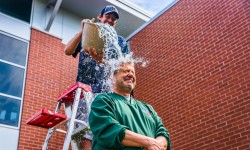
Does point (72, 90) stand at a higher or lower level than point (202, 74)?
lower

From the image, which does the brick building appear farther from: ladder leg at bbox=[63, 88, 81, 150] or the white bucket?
the white bucket

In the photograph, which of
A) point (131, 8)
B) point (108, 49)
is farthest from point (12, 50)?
point (108, 49)

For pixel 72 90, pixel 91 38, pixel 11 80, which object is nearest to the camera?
pixel 91 38

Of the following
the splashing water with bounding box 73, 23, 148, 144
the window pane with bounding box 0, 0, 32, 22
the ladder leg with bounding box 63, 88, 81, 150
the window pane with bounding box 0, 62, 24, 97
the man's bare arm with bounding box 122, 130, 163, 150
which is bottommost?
the man's bare arm with bounding box 122, 130, 163, 150

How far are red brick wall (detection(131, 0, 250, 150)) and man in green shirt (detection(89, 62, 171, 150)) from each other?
4158 millimetres

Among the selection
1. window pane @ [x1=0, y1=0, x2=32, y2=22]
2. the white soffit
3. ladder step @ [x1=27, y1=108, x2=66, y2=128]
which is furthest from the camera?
the white soffit

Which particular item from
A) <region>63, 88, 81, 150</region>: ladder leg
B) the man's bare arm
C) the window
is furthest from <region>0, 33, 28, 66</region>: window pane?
the man's bare arm

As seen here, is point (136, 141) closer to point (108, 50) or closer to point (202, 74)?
point (108, 50)

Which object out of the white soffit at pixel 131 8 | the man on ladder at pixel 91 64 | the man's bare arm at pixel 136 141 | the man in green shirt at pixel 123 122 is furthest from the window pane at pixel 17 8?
the man's bare arm at pixel 136 141

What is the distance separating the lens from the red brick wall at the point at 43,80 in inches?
320

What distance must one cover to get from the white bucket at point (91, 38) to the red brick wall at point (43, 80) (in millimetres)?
5058

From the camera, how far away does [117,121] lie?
89.3 inches

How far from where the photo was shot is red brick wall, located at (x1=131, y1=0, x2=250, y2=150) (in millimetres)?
6543

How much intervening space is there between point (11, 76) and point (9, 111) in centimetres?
94
